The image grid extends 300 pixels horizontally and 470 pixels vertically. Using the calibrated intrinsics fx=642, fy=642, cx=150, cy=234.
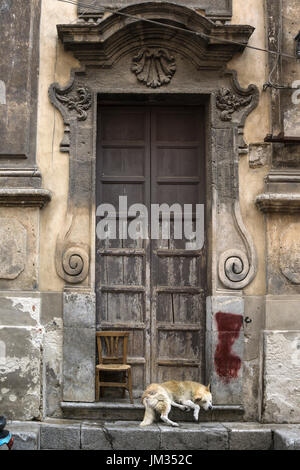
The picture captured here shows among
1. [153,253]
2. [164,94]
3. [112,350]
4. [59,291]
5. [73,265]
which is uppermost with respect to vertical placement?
[164,94]

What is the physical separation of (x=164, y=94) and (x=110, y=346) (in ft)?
9.72

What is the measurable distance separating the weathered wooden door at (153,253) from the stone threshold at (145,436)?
902 mm

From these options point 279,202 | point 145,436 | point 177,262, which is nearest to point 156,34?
point 279,202

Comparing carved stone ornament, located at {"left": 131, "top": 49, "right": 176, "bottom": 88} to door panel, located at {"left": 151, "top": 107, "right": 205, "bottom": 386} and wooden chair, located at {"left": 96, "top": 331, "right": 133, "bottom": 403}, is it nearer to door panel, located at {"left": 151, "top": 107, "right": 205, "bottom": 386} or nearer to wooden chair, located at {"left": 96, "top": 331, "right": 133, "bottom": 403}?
door panel, located at {"left": 151, "top": 107, "right": 205, "bottom": 386}

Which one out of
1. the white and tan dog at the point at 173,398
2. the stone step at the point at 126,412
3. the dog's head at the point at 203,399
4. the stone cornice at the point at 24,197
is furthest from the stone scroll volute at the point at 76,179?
the dog's head at the point at 203,399

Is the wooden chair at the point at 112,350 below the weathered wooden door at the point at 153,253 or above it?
below

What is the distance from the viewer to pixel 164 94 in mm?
7434

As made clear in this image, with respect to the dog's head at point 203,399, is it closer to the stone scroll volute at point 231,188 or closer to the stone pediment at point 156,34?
the stone scroll volute at point 231,188

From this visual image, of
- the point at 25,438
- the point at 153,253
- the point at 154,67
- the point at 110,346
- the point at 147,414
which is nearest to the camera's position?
the point at 25,438

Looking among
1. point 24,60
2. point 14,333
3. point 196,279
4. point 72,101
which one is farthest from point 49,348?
point 24,60

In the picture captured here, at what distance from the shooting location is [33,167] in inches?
284

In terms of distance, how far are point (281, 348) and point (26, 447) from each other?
2.86 m

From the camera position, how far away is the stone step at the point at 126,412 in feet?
22.8

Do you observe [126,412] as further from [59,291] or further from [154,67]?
[154,67]
